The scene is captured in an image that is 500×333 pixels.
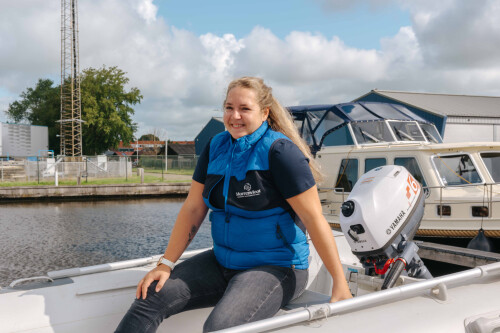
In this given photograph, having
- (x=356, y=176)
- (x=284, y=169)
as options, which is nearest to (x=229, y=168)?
(x=284, y=169)

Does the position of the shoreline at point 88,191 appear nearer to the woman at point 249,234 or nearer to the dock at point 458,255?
the dock at point 458,255

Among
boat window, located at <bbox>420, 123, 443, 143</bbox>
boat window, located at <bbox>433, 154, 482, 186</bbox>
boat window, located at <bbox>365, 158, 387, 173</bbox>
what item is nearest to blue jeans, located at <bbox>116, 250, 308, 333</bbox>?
boat window, located at <bbox>365, 158, 387, 173</bbox>

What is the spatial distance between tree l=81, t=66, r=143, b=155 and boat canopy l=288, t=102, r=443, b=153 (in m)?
33.5

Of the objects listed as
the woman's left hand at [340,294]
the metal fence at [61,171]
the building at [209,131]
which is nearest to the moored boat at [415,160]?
the woman's left hand at [340,294]

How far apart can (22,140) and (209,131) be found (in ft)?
65.2

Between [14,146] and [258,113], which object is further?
[14,146]

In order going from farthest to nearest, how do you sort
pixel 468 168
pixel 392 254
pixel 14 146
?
pixel 14 146 → pixel 468 168 → pixel 392 254

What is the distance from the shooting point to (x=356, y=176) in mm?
8227

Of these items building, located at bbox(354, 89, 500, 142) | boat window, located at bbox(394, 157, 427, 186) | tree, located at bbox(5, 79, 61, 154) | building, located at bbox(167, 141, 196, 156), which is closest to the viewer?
boat window, located at bbox(394, 157, 427, 186)

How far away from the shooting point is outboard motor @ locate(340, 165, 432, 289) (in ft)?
9.42

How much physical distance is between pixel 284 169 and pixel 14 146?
161 feet

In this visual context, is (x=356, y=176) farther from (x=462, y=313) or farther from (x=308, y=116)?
(x=462, y=313)

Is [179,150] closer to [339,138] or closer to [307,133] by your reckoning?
[307,133]

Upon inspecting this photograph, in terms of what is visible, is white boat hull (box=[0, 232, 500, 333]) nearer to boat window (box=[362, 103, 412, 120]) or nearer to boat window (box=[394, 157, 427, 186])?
boat window (box=[394, 157, 427, 186])
